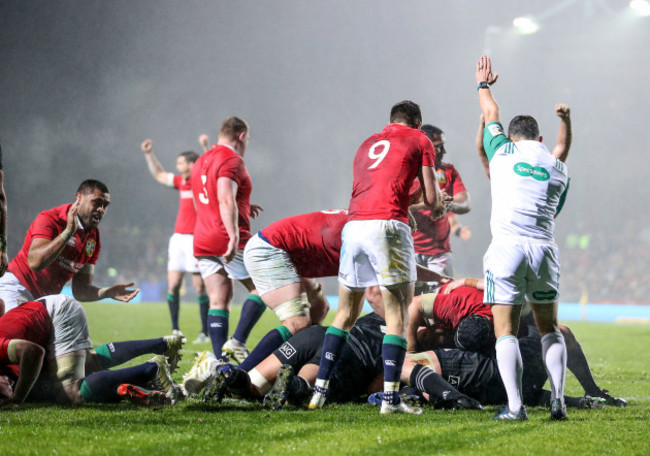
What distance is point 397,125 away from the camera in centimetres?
398

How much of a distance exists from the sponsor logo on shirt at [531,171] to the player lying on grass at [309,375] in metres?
1.33

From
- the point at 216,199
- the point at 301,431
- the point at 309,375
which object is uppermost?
the point at 216,199

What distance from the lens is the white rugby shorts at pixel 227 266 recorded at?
5.49 m

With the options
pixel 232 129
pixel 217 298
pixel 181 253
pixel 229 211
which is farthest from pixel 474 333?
pixel 181 253

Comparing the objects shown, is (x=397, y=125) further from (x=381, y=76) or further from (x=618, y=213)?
(x=618, y=213)

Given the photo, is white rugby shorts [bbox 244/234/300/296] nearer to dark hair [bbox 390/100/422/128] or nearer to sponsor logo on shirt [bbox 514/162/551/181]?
dark hair [bbox 390/100/422/128]

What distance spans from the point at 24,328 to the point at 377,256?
207 cm

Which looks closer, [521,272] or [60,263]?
[521,272]

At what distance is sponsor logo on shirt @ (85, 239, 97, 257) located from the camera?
4.74 metres

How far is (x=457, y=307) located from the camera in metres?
4.24

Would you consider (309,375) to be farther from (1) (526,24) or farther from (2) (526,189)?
(1) (526,24)

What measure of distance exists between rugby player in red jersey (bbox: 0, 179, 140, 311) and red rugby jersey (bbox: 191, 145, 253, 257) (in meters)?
1.03

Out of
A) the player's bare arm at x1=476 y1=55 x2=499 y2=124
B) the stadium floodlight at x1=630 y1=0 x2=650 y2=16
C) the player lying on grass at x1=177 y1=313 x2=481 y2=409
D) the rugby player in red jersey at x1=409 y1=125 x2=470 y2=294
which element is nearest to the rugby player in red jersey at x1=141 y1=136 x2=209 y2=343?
the rugby player in red jersey at x1=409 y1=125 x2=470 y2=294

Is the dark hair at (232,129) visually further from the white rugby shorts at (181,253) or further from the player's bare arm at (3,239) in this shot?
the white rugby shorts at (181,253)
